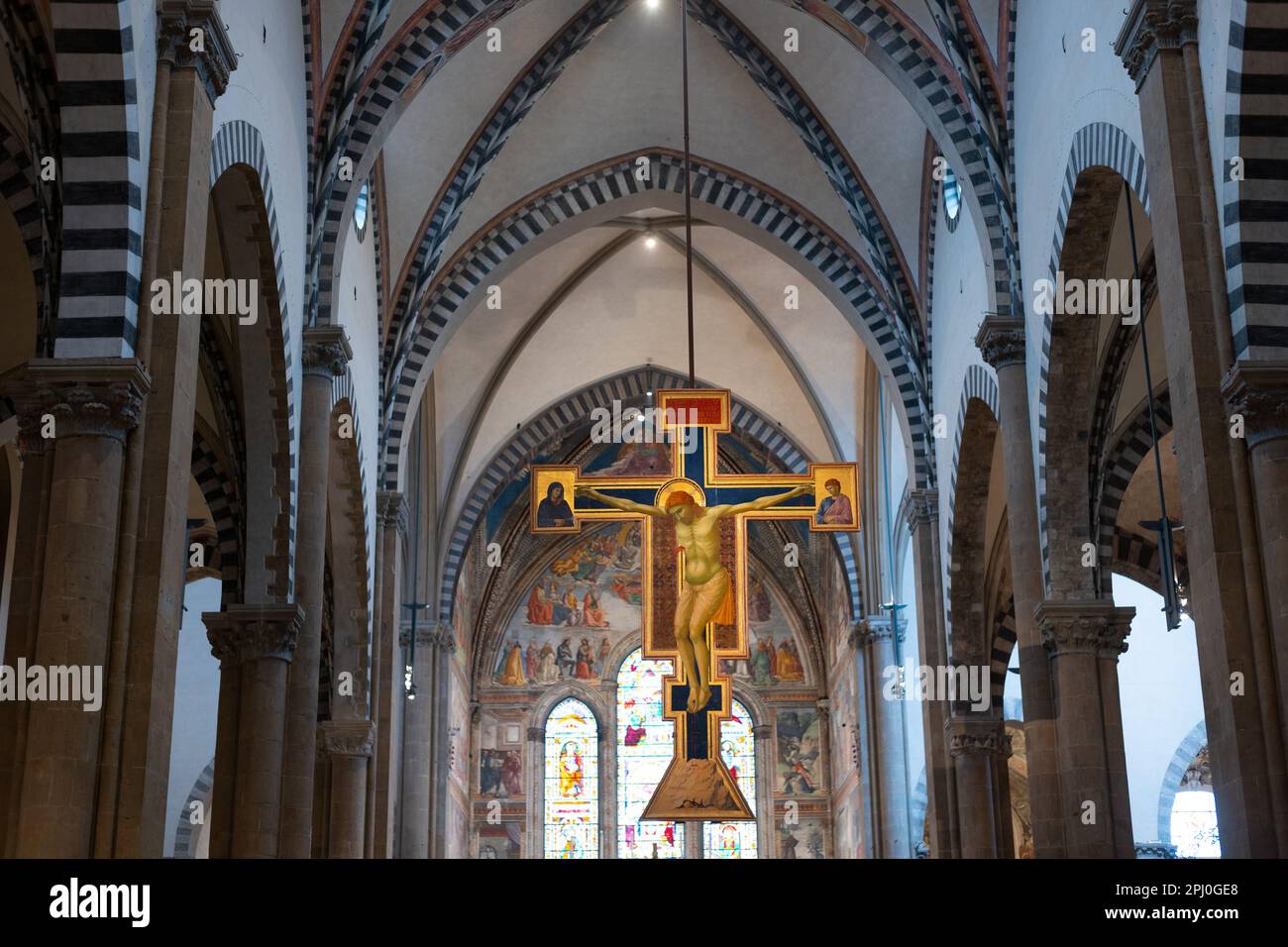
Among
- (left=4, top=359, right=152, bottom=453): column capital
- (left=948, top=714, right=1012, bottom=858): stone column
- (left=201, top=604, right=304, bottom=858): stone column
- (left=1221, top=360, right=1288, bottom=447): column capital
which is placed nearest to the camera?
(left=1221, top=360, right=1288, bottom=447): column capital

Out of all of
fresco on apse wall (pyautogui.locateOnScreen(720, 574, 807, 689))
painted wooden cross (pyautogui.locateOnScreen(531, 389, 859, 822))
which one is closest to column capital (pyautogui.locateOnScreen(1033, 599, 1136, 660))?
painted wooden cross (pyautogui.locateOnScreen(531, 389, 859, 822))

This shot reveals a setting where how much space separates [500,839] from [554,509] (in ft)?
63.4

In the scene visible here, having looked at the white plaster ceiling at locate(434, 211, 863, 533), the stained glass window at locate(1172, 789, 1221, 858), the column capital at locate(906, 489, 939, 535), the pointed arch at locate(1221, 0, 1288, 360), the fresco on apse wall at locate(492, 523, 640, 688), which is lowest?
the stained glass window at locate(1172, 789, 1221, 858)

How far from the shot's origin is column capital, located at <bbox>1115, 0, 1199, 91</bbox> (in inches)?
424

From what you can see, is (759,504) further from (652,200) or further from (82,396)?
(652,200)

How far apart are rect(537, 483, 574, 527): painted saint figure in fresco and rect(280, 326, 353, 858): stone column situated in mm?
2484

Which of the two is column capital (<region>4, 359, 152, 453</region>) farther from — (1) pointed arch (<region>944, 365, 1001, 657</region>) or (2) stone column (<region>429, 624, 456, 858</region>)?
(2) stone column (<region>429, 624, 456, 858</region>)

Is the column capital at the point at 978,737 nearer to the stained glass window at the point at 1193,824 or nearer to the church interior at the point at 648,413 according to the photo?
the church interior at the point at 648,413

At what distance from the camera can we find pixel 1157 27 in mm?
10812

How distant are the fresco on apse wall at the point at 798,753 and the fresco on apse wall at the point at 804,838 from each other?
1.98ft

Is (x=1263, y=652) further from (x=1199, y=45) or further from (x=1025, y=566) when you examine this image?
(x=1025, y=566)

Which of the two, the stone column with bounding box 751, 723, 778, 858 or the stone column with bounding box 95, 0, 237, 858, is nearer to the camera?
the stone column with bounding box 95, 0, 237, 858

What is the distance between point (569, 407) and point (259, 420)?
44.7 ft

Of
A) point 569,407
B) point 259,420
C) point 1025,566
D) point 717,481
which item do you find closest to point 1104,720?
point 1025,566
